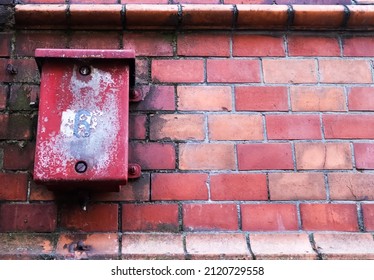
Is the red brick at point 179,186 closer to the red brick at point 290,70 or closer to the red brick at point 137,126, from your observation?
the red brick at point 137,126

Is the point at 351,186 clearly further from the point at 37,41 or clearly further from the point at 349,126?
the point at 37,41

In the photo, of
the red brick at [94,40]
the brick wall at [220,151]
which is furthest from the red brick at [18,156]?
the red brick at [94,40]

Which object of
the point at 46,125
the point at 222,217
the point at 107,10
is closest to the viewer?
the point at 46,125

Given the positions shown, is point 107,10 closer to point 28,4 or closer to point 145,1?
point 145,1

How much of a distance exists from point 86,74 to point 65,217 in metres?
0.40

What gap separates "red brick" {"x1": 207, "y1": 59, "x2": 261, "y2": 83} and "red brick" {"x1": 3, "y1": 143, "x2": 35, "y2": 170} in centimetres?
58

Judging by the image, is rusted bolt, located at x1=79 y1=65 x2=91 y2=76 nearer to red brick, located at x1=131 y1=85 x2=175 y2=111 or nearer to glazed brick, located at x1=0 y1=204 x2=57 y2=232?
red brick, located at x1=131 y1=85 x2=175 y2=111

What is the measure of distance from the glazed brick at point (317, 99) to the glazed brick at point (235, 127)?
13 cm

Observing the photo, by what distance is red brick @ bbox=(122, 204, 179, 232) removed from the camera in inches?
54.2

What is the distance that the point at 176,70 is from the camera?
1.52 m

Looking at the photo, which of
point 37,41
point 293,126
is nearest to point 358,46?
point 293,126
